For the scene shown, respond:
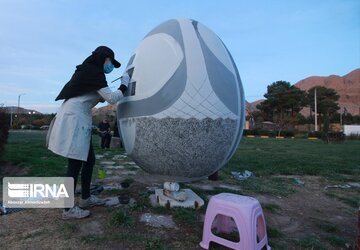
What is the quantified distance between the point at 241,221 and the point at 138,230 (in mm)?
1120

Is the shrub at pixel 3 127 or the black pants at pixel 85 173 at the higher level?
the shrub at pixel 3 127

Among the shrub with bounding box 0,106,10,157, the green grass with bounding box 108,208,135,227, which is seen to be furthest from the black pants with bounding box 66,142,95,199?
the shrub with bounding box 0,106,10,157

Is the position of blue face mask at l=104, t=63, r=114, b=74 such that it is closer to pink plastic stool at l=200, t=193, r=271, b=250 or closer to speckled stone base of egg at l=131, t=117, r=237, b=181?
speckled stone base of egg at l=131, t=117, r=237, b=181

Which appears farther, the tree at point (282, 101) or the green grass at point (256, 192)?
the tree at point (282, 101)

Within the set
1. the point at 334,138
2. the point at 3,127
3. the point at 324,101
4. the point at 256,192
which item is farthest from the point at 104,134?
the point at 324,101

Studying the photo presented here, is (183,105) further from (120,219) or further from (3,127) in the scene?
(3,127)

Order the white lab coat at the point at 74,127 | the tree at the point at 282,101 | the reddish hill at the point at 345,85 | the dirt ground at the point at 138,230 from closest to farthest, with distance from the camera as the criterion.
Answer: the dirt ground at the point at 138,230
the white lab coat at the point at 74,127
the tree at the point at 282,101
the reddish hill at the point at 345,85

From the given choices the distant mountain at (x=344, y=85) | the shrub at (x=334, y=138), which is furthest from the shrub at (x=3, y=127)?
the distant mountain at (x=344, y=85)

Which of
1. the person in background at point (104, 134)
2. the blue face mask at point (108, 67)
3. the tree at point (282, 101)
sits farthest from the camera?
the tree at point (282, 101)

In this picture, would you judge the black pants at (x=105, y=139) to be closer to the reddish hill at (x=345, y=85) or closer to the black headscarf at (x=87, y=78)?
the black headscarf at (x=87, y=78)

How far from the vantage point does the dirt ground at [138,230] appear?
304cm

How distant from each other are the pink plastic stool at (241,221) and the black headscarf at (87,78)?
1848mm

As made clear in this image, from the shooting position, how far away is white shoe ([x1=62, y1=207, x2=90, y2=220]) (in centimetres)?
→ 368

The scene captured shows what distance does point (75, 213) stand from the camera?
3.71 metres
